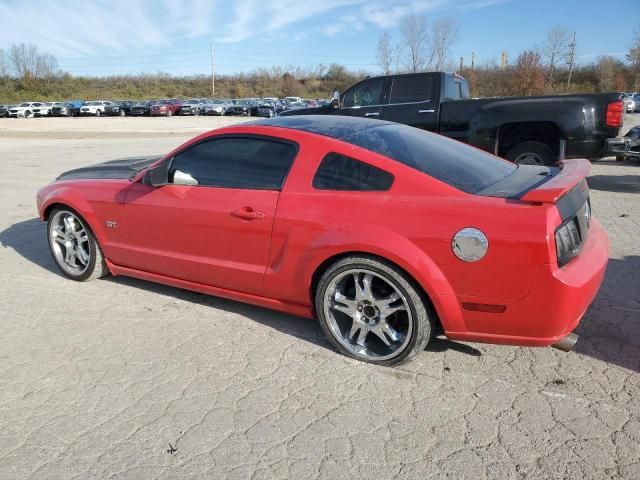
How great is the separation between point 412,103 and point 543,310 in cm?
716

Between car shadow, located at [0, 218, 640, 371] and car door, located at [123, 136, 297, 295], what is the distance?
40 centimetres

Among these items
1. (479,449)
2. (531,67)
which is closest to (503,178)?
(479,449)

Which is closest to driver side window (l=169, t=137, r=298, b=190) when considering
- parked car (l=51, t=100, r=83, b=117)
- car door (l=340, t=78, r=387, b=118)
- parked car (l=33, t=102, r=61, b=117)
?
car door (l=340, t=78, r=387, b=118)

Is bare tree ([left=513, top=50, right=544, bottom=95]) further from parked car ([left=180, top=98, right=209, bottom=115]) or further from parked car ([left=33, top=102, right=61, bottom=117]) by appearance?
parked car ([left=33, top=102, right=61, bottom=117])

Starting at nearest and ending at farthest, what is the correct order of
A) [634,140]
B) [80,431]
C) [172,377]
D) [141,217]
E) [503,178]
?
1. [80,431]
2. [172,377]
3. [503,178]
4. [141,217]
5. [634,140]

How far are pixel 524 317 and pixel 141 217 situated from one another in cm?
291

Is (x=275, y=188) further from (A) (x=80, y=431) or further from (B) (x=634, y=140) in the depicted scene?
(B) (x=634, y=140)

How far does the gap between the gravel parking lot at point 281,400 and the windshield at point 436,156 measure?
1.13 m

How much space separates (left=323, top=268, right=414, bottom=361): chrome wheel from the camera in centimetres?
313

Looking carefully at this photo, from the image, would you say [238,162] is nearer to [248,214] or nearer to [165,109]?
[248,214]

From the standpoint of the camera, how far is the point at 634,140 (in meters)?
9.91

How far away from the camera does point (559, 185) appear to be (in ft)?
9.71

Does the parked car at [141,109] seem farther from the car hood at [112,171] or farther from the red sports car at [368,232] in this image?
the red sports car at [368,232]

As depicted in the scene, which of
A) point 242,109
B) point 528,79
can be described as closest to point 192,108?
point 242,109
